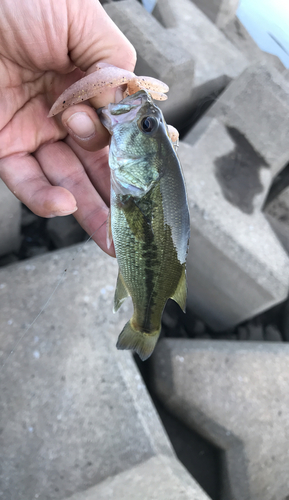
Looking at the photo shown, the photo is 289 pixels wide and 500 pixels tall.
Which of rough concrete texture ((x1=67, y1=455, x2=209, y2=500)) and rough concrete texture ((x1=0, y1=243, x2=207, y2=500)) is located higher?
rough concrete texture ((x1=67, y1=455, x2=209, y2=500))

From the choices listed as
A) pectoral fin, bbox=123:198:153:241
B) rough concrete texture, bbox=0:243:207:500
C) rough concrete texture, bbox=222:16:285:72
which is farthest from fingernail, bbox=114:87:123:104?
rough concrete texture, bbox=222:16:285:72

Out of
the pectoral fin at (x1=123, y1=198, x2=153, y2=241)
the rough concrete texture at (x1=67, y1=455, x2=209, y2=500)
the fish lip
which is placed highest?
the fish lip

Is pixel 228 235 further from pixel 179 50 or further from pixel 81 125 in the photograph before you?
pixel 179 50

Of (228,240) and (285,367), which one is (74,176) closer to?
(228,240)

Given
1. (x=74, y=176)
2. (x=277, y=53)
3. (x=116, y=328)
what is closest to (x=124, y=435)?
(x=116, y=328)

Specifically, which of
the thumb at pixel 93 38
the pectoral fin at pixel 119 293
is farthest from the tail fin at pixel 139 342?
the thumb at pixel 93 38

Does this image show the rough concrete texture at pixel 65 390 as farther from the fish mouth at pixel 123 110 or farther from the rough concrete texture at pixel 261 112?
the rough concrete texture at pixel 261 112

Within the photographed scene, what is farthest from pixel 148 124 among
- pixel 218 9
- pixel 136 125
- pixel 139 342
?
pixel 218 9

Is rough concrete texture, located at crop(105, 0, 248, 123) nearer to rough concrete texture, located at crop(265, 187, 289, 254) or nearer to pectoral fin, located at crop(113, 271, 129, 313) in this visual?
rough concrete texture, located at crop(265, 187, 289, 254)
